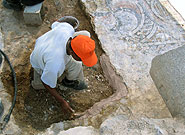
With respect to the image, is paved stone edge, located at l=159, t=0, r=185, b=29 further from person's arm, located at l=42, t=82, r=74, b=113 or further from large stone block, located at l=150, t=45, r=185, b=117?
person's arm, located at l=42, t=82, r=74, b=113

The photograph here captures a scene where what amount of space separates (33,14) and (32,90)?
1.31 meters

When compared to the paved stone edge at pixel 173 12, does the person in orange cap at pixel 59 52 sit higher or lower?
lower

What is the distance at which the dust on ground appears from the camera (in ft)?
7.71

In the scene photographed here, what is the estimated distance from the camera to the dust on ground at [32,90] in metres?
2.35

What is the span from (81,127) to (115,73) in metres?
0.96

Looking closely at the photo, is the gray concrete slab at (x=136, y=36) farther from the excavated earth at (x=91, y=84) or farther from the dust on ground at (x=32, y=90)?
the dust on ground at (x=32, y=90)

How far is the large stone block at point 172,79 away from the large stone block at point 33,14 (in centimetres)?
198

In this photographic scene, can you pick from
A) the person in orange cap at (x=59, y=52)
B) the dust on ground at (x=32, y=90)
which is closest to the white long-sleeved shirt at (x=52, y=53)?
the person in orange cap at (x=59, y=52)

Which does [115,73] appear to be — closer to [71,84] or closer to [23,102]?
[71,84]

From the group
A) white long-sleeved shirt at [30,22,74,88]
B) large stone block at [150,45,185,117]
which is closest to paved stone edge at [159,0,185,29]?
large stone block at [150,45,185,117]

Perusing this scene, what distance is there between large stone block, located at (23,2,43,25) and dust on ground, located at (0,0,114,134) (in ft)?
0.30

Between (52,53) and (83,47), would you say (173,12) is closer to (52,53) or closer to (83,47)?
(83,47)

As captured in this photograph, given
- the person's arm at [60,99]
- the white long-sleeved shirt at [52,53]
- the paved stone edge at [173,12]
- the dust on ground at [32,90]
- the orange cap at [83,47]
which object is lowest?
the dust on ground at [32,90]

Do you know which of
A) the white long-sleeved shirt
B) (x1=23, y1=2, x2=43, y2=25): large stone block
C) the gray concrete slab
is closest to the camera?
→ the white long-sleeved shirt
